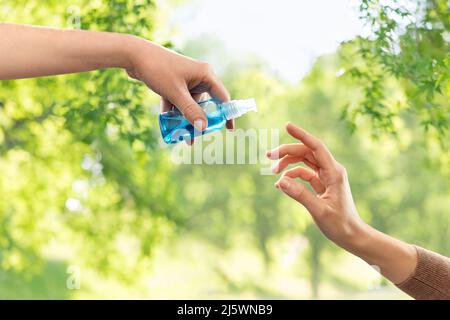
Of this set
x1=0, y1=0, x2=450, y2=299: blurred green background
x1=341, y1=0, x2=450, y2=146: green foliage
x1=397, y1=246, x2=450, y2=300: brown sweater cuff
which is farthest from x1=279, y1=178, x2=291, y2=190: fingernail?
x1=341, y1=0, x2=450, y2=146: green foliage

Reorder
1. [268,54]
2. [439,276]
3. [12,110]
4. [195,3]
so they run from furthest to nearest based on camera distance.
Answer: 1. [268,54]
2. [195,3]
3. [12,110]
4. [439,276]

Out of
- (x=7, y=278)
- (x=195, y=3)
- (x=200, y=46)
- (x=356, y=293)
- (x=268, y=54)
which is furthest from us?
(x=356, y=293)

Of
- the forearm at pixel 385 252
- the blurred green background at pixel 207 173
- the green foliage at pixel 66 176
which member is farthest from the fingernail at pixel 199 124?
the green foliage at pixel 66 176

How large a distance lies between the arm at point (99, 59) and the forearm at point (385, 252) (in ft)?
0.83

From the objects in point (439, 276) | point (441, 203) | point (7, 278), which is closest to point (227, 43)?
point (441, 203)

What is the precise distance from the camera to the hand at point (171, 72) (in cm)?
83

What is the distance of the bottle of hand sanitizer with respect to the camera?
36.3 inches

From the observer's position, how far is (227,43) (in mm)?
8500

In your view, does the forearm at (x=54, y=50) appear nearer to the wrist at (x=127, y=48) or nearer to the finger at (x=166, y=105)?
the wrist at (x=127, y=48)

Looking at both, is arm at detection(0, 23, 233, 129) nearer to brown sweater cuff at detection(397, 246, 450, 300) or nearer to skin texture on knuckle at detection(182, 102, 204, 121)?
skin texture on knuckle at detection(182, 102, 204, 121)

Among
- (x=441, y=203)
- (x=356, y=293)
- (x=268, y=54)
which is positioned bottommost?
(x=356, y=293)

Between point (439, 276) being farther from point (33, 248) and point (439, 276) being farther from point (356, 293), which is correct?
point (356, 293)

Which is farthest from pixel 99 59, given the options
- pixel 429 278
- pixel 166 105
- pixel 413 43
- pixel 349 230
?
pixel 413 43
